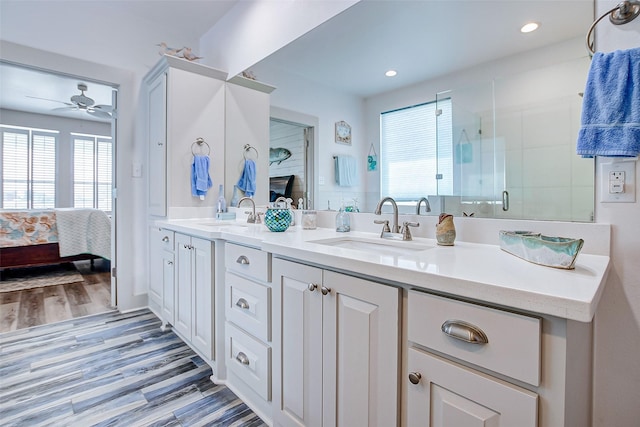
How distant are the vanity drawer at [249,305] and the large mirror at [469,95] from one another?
682mm

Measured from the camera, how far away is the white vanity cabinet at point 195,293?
1.71 m

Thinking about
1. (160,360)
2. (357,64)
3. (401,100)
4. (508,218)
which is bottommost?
(160,360)

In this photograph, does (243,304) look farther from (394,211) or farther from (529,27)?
(529,27)

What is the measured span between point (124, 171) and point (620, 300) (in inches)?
131

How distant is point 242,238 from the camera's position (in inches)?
57.0

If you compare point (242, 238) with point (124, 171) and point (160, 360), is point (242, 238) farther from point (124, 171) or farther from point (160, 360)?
point (124, 171)

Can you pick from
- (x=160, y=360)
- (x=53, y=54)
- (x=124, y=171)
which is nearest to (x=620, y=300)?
(x=160, y=360)

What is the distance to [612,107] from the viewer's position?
33.6 inches

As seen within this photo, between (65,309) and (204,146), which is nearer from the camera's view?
(204,146)

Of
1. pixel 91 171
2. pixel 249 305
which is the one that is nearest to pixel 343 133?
pixel 249 305

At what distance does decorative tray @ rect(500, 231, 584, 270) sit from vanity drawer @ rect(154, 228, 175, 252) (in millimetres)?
2053

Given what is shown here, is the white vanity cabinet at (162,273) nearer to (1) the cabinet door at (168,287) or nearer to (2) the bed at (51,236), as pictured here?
(1) the cabinet door at (168,287)

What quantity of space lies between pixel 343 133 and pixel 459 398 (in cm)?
135

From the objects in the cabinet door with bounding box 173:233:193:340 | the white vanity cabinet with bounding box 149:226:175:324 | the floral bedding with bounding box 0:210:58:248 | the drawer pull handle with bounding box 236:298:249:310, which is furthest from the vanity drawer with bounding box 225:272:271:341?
the floral bedding with bounding box 0:210:58:248
